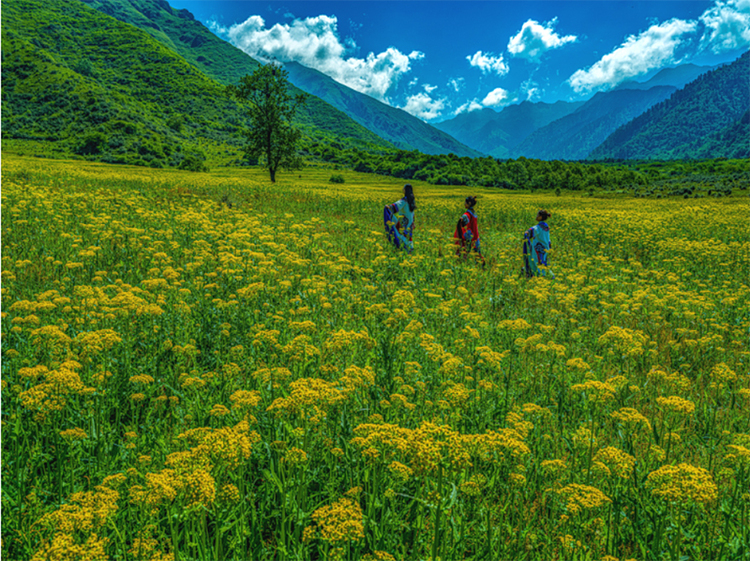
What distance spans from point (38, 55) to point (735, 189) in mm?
185834

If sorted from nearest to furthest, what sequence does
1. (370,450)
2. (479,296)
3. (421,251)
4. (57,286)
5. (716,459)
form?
(370,450) → (716,459) → (57,286) → (479,296) → (421,251)

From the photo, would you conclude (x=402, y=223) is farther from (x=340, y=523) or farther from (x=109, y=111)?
(x=109, y=111)

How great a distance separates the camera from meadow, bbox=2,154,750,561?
8.23 feet

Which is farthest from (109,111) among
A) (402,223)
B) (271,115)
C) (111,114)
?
(402,223)

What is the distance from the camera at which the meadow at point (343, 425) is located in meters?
2.51

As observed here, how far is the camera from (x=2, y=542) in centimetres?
252

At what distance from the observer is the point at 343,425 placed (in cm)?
346

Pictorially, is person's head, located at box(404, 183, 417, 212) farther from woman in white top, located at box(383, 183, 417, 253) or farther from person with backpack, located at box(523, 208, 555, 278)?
person with backpack, located at box(523, 208, 555, 278)

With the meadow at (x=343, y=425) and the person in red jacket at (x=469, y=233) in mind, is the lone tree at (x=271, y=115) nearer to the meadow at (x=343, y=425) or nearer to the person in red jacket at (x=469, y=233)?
the person in red jacket at (x=469, y=233)

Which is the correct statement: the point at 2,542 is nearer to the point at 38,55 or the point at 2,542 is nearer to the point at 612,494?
the point at 612,494

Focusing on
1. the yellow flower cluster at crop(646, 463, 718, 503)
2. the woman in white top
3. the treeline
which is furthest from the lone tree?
the yellow flower cluster at crop(646, 463, 718, 503)

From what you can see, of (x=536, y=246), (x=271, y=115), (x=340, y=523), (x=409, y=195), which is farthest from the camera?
(x=271, y=115)

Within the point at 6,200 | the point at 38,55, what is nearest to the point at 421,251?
the point at 6,200

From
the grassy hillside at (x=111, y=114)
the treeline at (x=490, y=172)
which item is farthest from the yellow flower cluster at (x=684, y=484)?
the treeline at (x=490, y=172)
